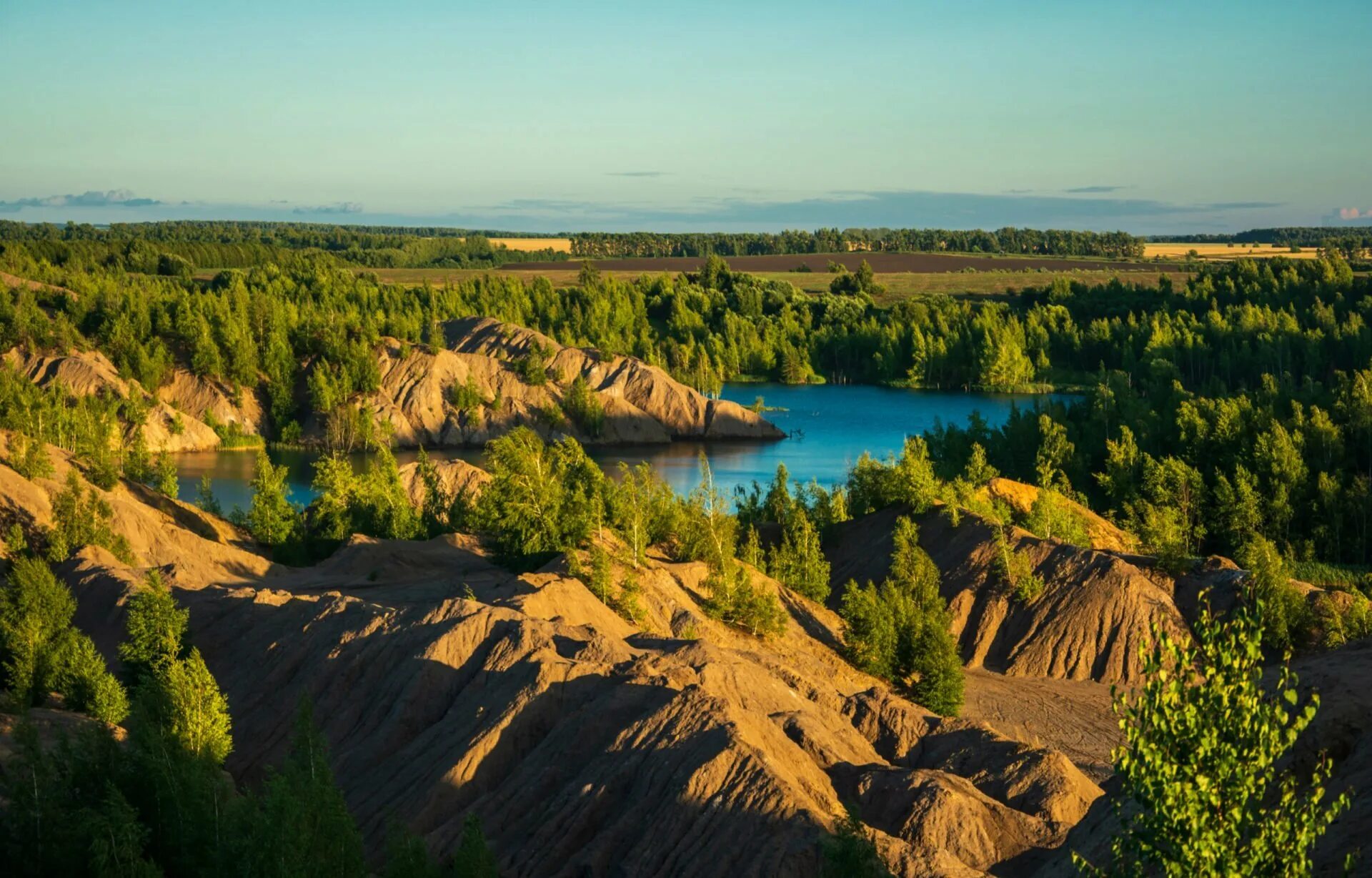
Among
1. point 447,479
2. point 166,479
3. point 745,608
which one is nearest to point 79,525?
point 166,479

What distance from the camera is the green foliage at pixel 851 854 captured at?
22.7 metres

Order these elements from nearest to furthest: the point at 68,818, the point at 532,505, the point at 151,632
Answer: the point at 68,818 < the point at 151,632 < the point at 532,505

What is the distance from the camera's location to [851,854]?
22844mm

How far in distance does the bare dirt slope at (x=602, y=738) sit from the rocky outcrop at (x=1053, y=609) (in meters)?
10.5

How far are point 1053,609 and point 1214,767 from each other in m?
39.7

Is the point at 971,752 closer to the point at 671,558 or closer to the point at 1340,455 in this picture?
the point at 671,558

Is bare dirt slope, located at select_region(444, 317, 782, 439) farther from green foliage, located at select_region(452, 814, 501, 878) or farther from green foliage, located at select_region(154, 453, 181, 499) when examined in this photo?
green foliage, located at select_region(452, 814, 501, 878)

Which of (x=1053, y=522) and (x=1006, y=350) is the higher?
(x=1006, y=350)

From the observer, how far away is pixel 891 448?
116625 mm

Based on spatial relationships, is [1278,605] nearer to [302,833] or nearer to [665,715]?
[665,715]

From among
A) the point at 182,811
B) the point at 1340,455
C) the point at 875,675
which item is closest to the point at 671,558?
the point at 875,675

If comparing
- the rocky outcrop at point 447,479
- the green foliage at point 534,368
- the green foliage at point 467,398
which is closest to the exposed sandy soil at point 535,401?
the green foliage at point 467,398

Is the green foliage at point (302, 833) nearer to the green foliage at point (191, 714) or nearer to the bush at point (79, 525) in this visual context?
the green foliage at point (191, 714)

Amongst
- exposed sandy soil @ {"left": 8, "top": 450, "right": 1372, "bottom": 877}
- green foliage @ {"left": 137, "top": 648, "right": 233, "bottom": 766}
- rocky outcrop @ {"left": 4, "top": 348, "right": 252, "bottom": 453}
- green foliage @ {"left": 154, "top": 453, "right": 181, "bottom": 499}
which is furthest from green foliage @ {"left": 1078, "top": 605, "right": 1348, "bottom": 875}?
rocky outcrop @ {"left": 4, "top": 348, "right": 252, "bottom": 453}
